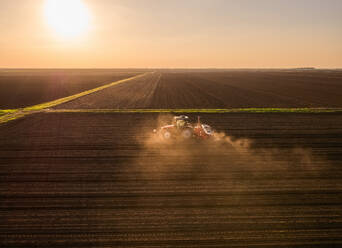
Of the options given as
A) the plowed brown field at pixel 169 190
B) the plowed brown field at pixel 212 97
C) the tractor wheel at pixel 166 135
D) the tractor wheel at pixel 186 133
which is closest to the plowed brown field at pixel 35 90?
the plowed brown field at pixel 212 97

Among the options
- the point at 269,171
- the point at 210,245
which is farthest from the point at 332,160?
the point at 210,245

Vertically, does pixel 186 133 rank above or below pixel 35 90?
below

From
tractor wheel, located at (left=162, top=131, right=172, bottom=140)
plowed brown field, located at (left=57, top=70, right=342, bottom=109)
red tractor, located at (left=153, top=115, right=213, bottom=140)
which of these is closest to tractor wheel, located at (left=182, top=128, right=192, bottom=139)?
red tractor, located at (left=153, top=115, right=213, bottom=140)

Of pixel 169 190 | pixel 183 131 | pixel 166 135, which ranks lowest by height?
pixel 169 190

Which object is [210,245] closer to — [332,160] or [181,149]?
[181,149]

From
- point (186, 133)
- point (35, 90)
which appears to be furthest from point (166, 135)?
point (35, 90)

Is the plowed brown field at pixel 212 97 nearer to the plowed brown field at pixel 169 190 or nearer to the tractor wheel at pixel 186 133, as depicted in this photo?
the tractor wheel at pixel 186 133

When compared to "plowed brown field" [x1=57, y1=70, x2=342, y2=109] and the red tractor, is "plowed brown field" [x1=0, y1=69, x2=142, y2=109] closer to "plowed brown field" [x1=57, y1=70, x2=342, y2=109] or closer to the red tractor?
"plowed brown field" [x1=57, y1=70, x2=342, y2=109]

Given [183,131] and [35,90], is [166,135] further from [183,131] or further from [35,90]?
[35,90]

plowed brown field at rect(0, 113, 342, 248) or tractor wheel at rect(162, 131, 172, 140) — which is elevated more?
tractor wheel at rect(162, 131, 172, 140)
